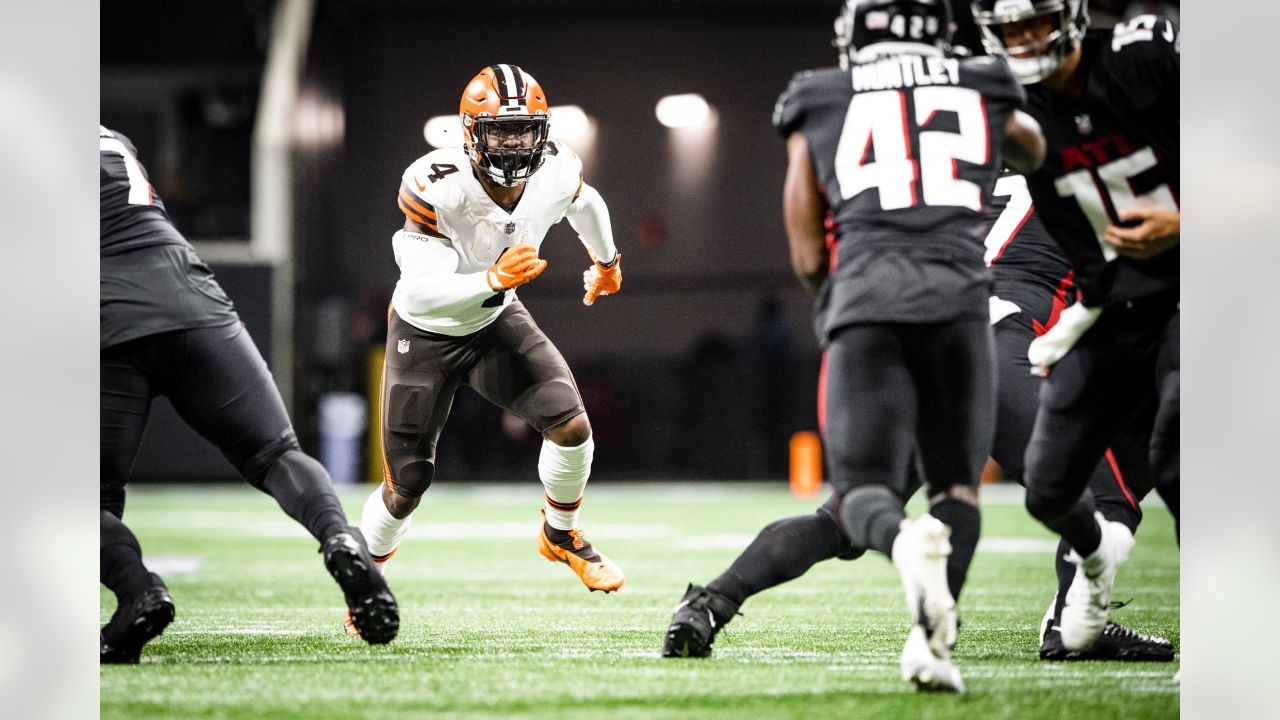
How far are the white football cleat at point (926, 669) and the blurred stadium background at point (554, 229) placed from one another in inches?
66.5

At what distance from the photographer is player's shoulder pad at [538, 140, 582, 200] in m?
3.10

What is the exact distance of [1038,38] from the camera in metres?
2.41

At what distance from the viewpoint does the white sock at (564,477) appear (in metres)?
3.12

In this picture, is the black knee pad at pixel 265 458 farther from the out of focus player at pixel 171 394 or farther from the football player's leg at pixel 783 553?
the football player's leg at pixel 783 553

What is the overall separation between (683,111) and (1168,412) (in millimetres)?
6470

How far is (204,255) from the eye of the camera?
6684 millimetres

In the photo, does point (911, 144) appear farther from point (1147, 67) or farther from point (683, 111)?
point (683, 111)

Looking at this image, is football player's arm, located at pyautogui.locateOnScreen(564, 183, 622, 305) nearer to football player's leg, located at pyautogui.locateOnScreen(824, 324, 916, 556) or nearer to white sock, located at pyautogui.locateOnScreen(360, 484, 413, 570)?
white sock, located at pyautogui.locateOnScreen(360, 484, 413, 570)

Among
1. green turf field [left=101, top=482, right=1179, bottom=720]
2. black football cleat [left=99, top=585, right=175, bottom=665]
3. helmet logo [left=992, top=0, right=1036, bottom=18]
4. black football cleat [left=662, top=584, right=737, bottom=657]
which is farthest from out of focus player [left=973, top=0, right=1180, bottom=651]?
black football cleat [left=99, top=585, right=175, bottom=665]

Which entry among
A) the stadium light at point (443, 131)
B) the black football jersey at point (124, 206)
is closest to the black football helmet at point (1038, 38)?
the stadium light at point (443, 131)

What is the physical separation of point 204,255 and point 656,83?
8.60 feet

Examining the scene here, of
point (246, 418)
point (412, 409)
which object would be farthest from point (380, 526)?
point (246, 418)
